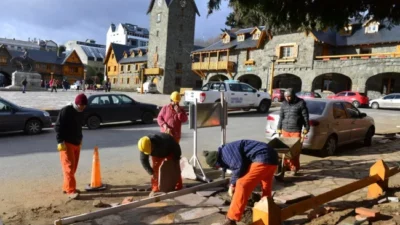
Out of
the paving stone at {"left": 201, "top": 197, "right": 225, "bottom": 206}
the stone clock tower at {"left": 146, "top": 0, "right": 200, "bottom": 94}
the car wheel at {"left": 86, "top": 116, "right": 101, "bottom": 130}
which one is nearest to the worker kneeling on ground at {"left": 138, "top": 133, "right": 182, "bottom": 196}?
the paving stone at {"left": 201, "top": 197, "right": 225, "bottom": 206}

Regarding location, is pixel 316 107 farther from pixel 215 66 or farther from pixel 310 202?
pixel 215 66

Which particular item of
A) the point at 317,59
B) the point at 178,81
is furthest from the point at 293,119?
the point at 178,81

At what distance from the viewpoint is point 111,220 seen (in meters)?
4.50

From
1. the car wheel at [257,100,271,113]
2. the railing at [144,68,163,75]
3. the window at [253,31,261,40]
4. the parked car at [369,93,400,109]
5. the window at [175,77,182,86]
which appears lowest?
the car wheel at [257,100,271,113]

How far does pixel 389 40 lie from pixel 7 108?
1371 inches

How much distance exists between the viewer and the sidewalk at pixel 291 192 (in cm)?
457

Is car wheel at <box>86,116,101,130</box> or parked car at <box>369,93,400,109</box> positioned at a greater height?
parked car at <box>369,93,400,109</box>

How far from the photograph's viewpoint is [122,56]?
233 ft

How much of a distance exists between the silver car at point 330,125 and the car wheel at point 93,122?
24.3ft

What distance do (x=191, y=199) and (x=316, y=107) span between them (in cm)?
517

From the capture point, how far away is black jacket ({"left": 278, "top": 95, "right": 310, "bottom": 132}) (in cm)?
693

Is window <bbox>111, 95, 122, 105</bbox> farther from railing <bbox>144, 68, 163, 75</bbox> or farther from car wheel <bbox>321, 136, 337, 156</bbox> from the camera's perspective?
railing <bbox>144, 68, 163, 75</bbox>

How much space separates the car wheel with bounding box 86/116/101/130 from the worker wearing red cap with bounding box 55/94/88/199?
322 inches

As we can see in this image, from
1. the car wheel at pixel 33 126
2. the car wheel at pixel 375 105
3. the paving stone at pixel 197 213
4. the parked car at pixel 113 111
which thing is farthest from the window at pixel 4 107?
the car wheel at pixel 375 105
